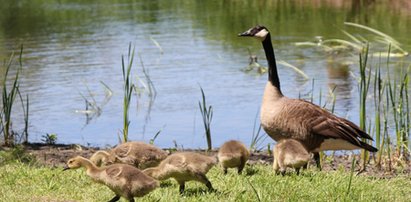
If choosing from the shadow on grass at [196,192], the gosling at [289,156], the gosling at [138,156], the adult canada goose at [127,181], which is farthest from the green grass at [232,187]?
the adult canada goose at [127,181]

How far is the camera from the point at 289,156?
819 cm

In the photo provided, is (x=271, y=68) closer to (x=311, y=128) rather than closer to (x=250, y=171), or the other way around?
(x=311, y=128)

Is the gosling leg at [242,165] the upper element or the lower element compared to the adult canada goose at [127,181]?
lower

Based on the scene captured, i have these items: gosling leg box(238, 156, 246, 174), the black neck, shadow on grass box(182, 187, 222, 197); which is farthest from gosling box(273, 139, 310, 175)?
the black neck

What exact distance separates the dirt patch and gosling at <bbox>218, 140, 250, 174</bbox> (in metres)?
1.46

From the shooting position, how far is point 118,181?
6633 millimetres

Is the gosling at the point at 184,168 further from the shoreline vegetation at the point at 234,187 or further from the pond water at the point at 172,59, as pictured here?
the pond water at the point at 172,59

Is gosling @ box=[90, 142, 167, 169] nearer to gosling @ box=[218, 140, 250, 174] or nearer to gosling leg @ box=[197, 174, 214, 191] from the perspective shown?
gosling @ box=[218, 140, 250, 174]

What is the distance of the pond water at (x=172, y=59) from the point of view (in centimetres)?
1395

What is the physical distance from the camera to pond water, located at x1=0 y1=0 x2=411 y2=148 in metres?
14.0

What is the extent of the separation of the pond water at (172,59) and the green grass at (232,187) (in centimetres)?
395

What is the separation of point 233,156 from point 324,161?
8.36ft

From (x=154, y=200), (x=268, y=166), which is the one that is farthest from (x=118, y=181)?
(x=268, y=166)

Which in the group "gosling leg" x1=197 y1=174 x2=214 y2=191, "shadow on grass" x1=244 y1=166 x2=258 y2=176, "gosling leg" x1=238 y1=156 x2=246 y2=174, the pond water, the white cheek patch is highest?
the white cheek patch
